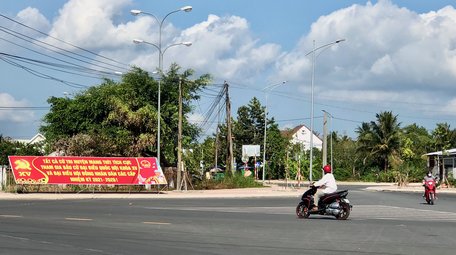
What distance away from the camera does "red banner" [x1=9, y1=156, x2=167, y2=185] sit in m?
34.4

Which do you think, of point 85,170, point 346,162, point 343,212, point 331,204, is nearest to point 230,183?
point 85,170

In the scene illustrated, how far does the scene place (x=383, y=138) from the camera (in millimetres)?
77312

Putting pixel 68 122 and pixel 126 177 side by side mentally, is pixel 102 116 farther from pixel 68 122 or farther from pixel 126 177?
pixel 126 177

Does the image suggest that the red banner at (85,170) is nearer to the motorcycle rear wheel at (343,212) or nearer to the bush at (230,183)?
the bush at (230,183)

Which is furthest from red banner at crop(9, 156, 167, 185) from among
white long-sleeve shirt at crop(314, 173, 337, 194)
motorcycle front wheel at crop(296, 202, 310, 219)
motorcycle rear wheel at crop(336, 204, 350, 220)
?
motorcycle rear wheel at crop(336, 204, 350, 220)

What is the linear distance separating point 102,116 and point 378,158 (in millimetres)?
44348

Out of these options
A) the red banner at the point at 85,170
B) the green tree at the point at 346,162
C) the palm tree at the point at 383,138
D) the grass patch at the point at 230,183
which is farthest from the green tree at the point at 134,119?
the green tree at the point at 346,162

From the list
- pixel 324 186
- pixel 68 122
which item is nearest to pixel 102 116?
pixel 68 122

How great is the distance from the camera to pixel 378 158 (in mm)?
79750

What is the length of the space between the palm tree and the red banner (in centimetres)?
4647

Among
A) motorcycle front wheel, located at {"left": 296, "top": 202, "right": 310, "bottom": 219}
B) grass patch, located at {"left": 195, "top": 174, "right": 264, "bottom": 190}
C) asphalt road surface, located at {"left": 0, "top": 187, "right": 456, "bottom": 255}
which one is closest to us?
asphalt road surface, located at {"left": 0, "top": 187, "right": 456, "bottom": 255}

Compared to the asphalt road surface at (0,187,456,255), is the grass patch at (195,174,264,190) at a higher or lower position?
higher

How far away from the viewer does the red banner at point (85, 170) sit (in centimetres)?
3444

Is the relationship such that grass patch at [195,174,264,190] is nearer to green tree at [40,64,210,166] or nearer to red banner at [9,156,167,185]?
green tree at [40,64,210,166]
